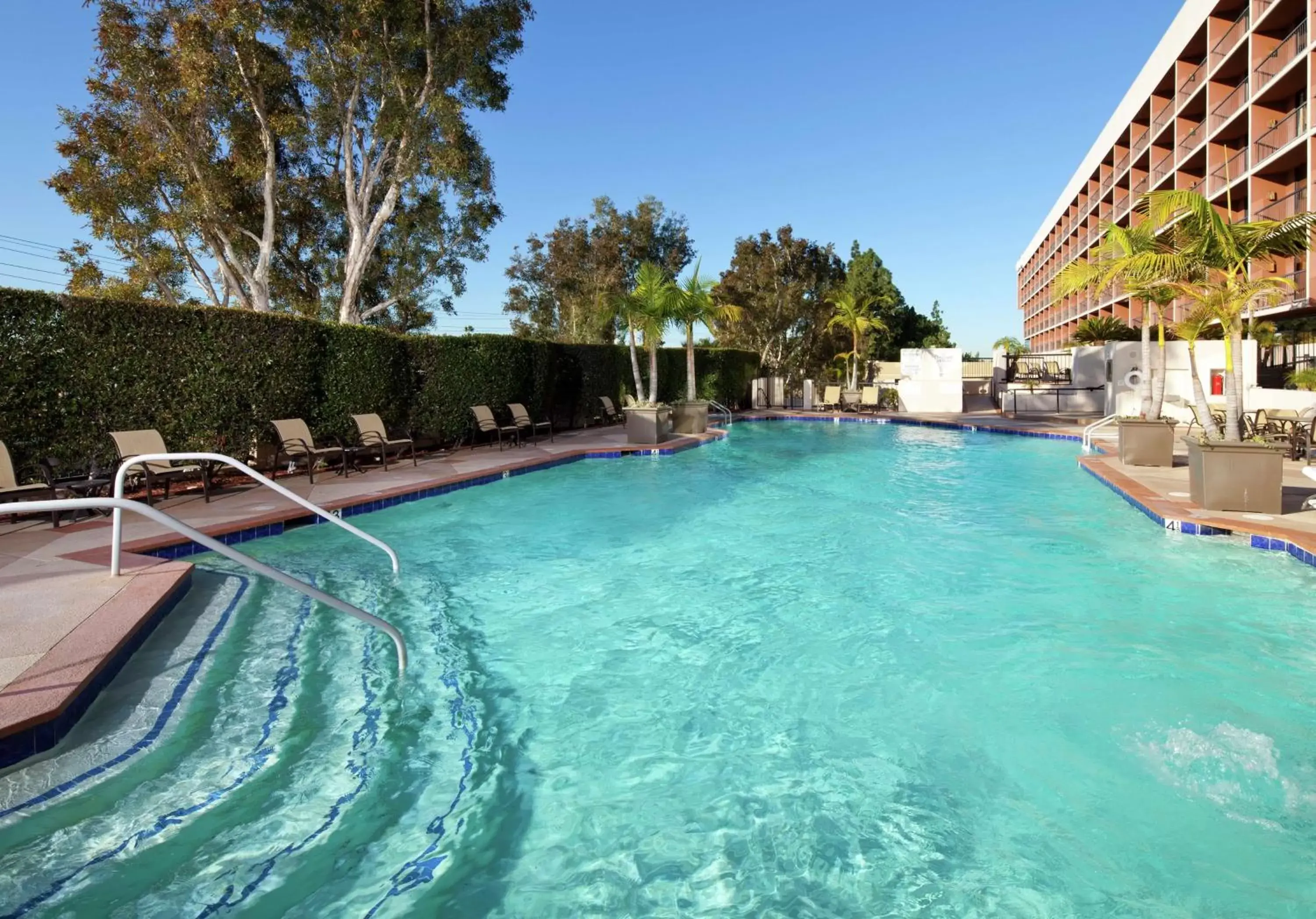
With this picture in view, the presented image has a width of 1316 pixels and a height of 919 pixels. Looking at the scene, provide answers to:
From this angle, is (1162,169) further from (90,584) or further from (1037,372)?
(90,584)

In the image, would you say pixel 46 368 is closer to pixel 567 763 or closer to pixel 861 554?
pixel 567 763

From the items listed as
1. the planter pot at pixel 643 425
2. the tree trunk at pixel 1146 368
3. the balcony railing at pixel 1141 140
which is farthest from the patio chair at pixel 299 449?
the balcony railing at pixel 1141 140

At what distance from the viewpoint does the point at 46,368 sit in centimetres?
808

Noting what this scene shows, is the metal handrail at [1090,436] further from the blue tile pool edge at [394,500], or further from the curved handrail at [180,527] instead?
the curved handrail at [180,527]

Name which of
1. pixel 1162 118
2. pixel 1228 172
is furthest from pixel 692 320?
pixel 1162 118

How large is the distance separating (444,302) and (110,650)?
74.9ft

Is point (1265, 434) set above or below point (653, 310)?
below

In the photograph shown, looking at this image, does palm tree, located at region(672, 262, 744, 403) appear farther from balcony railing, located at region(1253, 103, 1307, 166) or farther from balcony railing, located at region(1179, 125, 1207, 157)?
balcony railing, located at region(1179, 125, 1207, 157)

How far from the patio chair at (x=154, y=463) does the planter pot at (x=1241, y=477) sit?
10773mm

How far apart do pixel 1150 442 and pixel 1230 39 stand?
25.3m

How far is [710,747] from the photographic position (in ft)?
12.1

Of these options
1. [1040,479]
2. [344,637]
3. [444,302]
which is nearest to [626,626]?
[344,637]

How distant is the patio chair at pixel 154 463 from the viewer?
8133mm

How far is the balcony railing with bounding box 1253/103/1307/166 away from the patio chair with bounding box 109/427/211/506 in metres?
29.1
